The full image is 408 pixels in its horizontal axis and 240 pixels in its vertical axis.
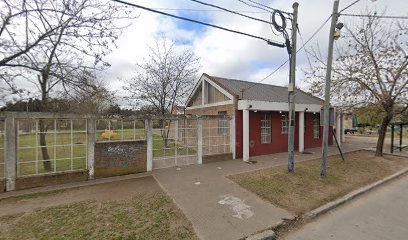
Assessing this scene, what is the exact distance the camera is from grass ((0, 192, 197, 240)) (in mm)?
3955

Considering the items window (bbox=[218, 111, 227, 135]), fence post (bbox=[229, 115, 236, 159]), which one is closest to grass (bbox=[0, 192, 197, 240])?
fence post (bbox=[229, 115, 236, 159])

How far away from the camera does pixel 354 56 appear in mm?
11227

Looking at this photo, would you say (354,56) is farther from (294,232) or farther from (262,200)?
(294,232)

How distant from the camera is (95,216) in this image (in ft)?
15.5

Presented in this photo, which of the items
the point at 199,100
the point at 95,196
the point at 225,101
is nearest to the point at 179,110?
the point at 199,100

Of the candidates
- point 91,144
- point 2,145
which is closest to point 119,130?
point 91,144

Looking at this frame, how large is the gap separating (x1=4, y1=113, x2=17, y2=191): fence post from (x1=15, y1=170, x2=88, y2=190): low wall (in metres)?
0.18

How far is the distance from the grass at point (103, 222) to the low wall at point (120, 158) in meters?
2.43

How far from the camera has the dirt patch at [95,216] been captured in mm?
3998

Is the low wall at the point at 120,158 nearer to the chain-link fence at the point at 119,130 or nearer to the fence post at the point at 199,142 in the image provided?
the chain-link fence at the point at 119,130

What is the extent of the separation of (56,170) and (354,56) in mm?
15457

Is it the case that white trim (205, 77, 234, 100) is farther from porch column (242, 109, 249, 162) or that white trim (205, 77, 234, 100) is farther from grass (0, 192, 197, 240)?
grass (0, 192, 197, 240)

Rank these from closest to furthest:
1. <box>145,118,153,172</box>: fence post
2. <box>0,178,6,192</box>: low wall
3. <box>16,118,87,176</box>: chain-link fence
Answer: <box>0,178,6,192</box>: low wall < <box>16,118,87,176</box>: chain-link fence < <box>145,118,153,172</box>: fence post

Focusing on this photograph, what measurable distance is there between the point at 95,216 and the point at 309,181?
6881mm
